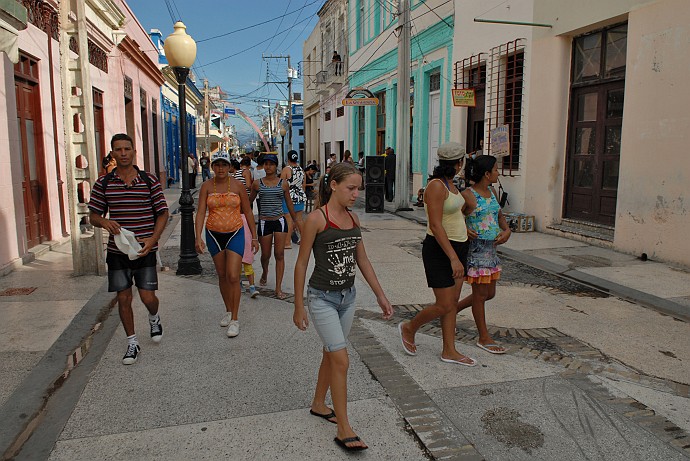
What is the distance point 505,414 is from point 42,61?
912 cm

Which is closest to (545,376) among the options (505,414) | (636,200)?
(505,414)

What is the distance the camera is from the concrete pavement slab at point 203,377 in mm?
3477

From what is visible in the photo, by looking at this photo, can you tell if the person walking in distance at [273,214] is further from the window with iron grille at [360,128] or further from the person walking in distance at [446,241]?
the window with iron grille at [360,128]

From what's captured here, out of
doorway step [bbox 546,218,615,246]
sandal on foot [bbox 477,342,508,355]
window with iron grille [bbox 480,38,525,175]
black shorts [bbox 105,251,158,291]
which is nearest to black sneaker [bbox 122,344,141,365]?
black shorts [bbox 105,251,158,291]

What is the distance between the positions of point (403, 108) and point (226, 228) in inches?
412

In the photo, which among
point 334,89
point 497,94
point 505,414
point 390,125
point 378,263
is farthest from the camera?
point 334,89

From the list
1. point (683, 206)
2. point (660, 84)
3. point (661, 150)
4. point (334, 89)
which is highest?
point (334, 89)

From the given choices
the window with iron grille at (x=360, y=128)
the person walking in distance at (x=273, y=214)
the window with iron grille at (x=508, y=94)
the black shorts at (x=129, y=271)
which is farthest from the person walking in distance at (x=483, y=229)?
the window with iron grille at (x=360, y=128)

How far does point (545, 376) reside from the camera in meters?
4.06

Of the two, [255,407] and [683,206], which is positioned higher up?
[683,206]

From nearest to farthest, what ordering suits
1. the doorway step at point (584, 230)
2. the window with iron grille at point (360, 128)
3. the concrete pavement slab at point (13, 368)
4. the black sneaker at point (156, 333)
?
1. the concrete pavement slab at point (13, 368)
2. the black sneaker at point (156, 333)
3. the doorway step at point (584, 230)
4. the window with iron grille at point (360, 128)

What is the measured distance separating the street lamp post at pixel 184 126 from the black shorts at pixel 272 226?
4.95ft

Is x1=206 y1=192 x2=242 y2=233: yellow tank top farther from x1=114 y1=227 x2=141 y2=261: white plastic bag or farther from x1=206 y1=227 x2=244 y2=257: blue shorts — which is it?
x1=114 y1=227 x2=141 y2=261: white plastic bag

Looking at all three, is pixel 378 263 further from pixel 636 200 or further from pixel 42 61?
pixel 42 61
